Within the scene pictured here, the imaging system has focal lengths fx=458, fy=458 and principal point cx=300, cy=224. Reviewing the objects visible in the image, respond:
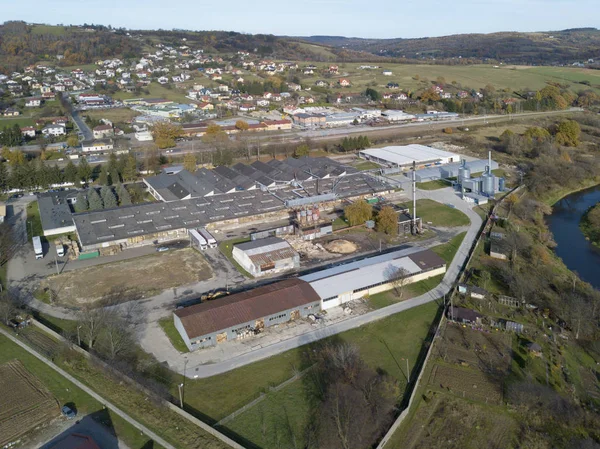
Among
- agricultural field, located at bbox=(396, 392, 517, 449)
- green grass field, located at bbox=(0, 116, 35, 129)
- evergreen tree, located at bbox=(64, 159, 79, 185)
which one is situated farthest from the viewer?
green grass field, located at bbox=(0, 116, 35, 129)

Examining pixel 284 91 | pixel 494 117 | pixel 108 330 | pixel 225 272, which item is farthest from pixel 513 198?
pixel 284 91

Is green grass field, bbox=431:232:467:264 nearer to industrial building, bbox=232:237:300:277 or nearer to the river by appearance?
the river

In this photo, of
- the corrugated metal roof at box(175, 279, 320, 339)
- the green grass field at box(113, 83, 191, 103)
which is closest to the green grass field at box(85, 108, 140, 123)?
the green grass field at box(113, 83, 191, 103)

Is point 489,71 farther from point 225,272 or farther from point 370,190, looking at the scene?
point 225,272

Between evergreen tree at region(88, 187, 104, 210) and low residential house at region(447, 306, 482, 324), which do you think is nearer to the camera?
low residential house at region(447, 306, 482, 324)

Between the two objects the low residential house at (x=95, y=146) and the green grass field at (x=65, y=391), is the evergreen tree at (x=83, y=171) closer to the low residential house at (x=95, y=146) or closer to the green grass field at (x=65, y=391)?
the low residential house at (x=95, y=146)
